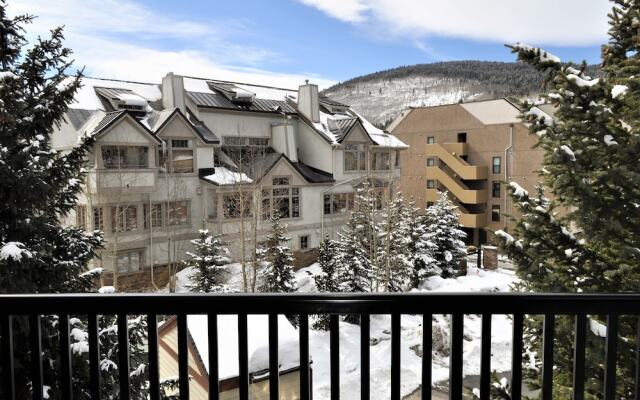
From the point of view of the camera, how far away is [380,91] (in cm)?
1988

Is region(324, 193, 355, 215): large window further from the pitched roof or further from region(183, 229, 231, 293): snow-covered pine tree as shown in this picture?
region(183, 229, 231, 293): snow-covered pine tree

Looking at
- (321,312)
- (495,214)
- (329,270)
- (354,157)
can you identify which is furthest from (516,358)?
(495,214)

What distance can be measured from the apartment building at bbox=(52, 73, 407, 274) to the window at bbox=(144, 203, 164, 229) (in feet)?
0.08

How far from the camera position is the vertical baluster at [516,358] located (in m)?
1.11

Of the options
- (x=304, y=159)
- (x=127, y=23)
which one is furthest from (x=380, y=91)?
(x=127, y=23)

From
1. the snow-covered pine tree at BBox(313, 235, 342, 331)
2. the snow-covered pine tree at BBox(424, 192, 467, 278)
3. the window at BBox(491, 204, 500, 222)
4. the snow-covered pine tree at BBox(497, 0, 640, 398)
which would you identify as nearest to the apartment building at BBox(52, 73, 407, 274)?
the snow-covered pine tree at BBox(313, 235, 342, 331)

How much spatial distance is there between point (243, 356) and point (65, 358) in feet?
1.64

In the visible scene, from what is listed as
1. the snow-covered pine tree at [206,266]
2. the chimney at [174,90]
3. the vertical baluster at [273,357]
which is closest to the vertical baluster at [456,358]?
the vertical baluster at [273,357]

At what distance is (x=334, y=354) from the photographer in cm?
113

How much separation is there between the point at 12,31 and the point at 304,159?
1009 cm

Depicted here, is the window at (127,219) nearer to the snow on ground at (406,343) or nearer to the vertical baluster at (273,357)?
the snow on ground at (406,343)

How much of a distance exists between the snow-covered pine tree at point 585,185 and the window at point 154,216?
8.61 metres

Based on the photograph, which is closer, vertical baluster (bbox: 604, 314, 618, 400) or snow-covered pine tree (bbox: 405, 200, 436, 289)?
vertical baluster (bbox: 604, 314, 618, 400)

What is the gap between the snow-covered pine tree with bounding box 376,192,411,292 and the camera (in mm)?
9641
